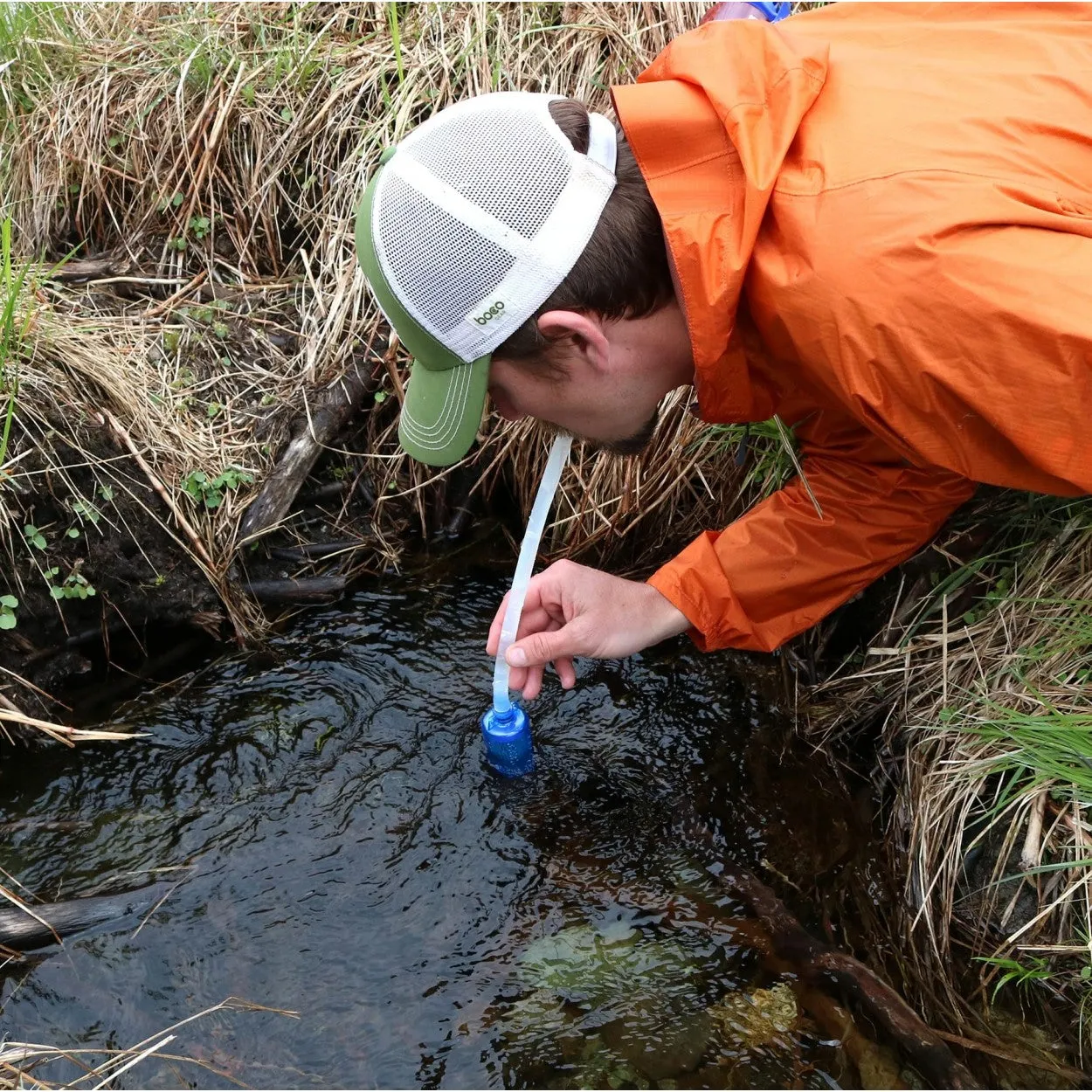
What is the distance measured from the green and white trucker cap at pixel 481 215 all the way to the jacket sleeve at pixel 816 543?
0.77 meters

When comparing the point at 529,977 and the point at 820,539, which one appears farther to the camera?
the point at 820,539

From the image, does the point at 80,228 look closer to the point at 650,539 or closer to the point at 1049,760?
the point at 650,539

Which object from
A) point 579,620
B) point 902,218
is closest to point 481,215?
point 902,218

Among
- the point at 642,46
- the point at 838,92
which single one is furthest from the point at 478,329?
the point at 642,46

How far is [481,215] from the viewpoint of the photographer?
1.78 meters

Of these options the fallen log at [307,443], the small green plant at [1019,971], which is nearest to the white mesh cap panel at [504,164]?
the fallen log at [307,443]

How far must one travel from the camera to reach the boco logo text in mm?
1853

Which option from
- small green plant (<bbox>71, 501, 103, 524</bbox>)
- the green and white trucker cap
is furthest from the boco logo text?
small green plant (<bbox>71, 501, 103, 524</bbox>)

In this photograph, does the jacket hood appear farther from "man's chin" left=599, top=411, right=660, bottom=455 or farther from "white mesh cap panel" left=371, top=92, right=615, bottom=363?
"man's chin" left=599, top=411, right=660, bottom=455

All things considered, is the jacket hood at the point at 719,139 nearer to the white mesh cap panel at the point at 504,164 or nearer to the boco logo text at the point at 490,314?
the white mesh cap panel at the point at 504,164

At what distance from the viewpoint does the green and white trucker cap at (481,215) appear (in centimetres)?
179

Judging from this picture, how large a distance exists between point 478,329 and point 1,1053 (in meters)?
1.62

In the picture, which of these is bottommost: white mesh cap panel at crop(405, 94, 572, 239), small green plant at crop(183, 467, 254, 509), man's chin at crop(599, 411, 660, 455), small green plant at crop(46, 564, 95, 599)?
small green plant at crop(46, 564, 95, 599)

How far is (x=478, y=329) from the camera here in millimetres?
1890
